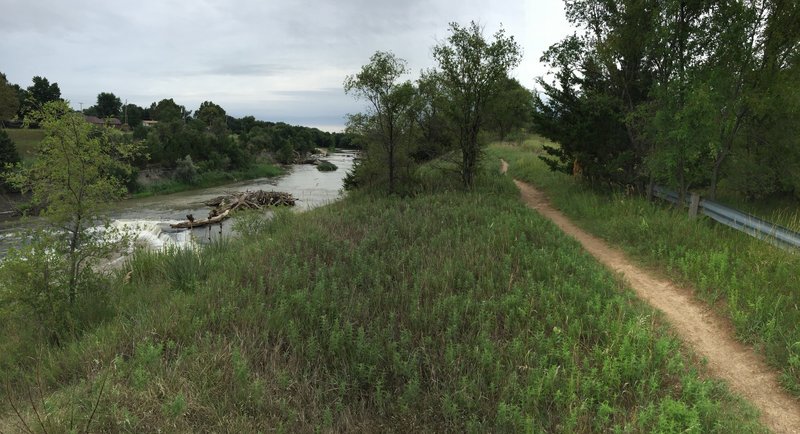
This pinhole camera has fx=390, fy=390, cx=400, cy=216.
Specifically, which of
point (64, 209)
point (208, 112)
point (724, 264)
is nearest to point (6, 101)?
point (208, 112)

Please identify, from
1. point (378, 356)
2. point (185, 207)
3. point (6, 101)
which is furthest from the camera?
point (6, 101)

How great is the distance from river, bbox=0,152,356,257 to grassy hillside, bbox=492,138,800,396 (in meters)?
10.1

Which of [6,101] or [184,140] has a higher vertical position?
[6,101]

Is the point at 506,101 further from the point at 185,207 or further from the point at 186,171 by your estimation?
the point at 186,171

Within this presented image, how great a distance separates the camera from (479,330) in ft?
15.8

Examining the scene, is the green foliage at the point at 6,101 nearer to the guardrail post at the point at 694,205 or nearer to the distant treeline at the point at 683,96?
the distant treeline at the point at 683,96

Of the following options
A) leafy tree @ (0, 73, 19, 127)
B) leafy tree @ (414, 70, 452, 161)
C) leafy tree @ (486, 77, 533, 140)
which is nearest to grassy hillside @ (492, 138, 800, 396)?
leafy tree @ (486, 77, 533, 140)

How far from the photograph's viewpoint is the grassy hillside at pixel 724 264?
477cm

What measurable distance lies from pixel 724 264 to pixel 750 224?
7.44 ft

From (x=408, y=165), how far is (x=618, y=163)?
879 cm

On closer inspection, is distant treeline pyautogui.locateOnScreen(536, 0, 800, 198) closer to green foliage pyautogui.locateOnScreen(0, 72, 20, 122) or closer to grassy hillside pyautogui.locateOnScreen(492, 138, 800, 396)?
grassy hillside pyautogui.locateOnScreen(492, 138, 800, 396)

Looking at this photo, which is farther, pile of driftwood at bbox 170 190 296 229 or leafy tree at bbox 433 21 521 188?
pile of driftwood at bbox 170 190 296 229

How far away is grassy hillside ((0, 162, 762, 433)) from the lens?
3.49 meters

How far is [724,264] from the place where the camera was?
6.57 m
